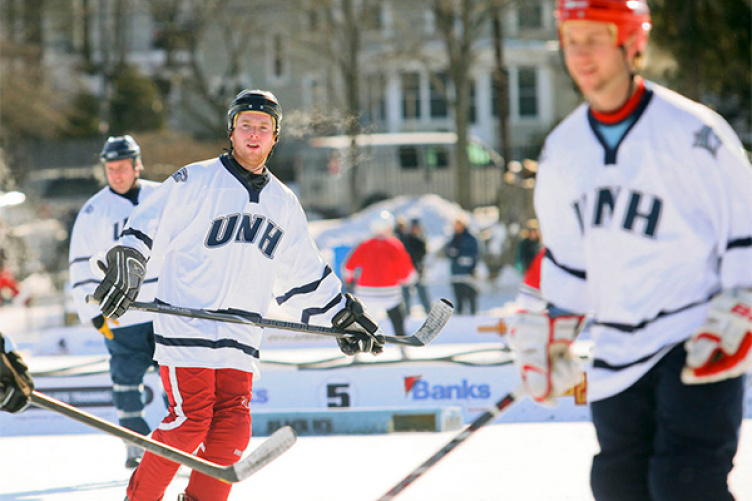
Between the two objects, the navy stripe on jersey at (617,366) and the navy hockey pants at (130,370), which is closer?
the navy stripe on jersey at (617,366)

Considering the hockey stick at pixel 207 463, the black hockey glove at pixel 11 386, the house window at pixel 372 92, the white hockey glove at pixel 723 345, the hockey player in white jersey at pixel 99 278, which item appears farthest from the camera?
the house window at pixel 372 92

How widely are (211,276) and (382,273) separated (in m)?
6.04

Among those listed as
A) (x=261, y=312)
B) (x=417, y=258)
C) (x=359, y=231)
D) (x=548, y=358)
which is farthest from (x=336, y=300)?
(x=359, y=231)

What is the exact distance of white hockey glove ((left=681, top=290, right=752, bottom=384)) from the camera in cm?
238

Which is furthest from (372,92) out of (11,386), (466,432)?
(466,432)

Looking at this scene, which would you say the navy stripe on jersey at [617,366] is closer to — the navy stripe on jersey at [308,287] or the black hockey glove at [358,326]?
the black hockey glove at [358,326]

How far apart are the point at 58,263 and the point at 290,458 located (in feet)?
44.0

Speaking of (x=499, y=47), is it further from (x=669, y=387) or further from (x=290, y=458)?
(x=669, y=387)

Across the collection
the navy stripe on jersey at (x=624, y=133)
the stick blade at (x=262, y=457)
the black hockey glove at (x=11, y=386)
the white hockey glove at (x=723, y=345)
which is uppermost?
the navy stripe on jersey at (x=624, y=133)

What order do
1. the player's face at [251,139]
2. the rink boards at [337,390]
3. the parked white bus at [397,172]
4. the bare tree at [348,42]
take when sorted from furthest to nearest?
1. the parked white bus at [397,172]
2. the bare tree at [348,42]
3. the rink boards at [337,390]
4. the player's face at [251,139]

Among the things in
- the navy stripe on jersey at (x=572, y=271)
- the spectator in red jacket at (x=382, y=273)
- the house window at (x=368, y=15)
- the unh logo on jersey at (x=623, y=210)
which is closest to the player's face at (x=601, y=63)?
the unh logo on jersey at (x=623, y=210)

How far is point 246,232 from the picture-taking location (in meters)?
3.81

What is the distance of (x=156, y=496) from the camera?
12.2 feet

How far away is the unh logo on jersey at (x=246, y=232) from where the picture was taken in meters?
3.78
